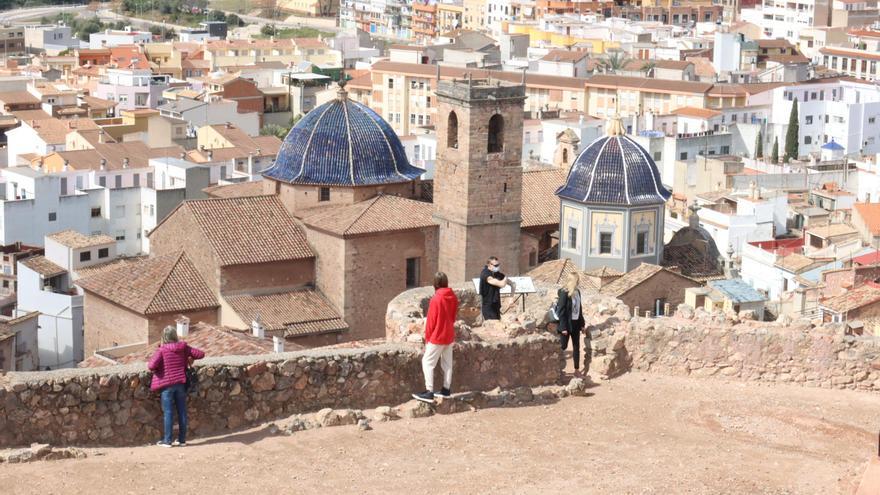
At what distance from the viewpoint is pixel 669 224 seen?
43031 mm

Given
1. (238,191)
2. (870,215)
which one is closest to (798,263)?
(870,215)

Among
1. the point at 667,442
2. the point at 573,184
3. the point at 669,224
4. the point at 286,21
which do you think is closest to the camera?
the point at 667,442

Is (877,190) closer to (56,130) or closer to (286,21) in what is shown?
(56,130)

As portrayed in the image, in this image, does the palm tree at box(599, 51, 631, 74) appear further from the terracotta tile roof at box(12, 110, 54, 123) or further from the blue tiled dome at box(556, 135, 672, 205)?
the blue tiled dome at box(556, 135, 672, 205)

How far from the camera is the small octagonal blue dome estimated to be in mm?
35719

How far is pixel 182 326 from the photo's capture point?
2720cm

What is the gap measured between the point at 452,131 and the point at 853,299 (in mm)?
7987

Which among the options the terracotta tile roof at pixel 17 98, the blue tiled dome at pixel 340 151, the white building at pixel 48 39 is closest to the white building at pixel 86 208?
the blue tiled dome at pixel 340 151

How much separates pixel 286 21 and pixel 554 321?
390 ft

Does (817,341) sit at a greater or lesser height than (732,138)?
greater

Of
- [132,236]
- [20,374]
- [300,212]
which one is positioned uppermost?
[20,374]

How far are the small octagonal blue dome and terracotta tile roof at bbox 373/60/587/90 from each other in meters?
36.7

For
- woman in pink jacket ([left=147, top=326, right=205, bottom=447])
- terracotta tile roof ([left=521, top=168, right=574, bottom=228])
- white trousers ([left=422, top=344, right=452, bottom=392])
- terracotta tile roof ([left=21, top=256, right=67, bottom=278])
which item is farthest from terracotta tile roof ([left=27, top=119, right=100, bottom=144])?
woman in pink jacket ([left=147, top=326, right=205, bottom=447])

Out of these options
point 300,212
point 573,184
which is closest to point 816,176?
point 573,184
